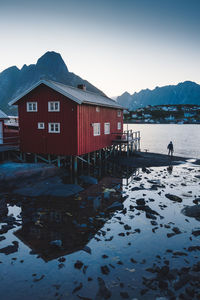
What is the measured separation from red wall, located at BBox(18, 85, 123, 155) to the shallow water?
671cm

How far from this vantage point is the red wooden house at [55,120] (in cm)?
1972

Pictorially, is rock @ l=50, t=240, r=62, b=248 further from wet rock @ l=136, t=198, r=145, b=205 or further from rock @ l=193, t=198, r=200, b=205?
rock @ l=193, t=198, r=200, b=205

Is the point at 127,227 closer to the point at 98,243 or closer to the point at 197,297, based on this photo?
the point at 98,243

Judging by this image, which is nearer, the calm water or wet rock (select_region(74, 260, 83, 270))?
wet rock (select_region(74, 260, 83, 270))

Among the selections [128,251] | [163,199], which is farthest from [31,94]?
[128,251]

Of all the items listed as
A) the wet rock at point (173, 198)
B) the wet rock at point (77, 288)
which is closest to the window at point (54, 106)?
the wet rock at point (173, 198)

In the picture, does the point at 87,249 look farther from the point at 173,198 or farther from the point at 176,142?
the point at 176,142

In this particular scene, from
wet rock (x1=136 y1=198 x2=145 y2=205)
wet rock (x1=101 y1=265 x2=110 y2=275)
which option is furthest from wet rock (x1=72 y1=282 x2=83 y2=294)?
wet rock (x1=136 y1=198 x2=145 y2=205)

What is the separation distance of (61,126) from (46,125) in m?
1.76

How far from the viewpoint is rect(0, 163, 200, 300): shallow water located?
22.8 ft

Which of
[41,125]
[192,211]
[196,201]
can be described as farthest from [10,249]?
[41,125]

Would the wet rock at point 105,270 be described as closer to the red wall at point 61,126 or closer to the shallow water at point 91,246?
the shallow water at point 91,246

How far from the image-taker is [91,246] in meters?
9.22

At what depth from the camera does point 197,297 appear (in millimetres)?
6566
